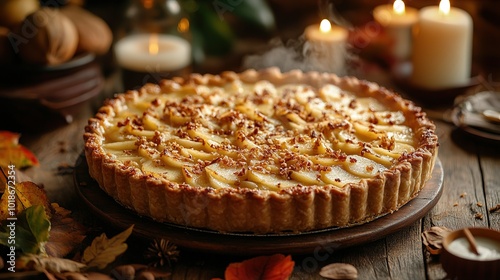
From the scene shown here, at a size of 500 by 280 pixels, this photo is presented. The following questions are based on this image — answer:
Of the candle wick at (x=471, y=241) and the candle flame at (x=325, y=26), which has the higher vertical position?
the candle wick at (x=471, y=241)

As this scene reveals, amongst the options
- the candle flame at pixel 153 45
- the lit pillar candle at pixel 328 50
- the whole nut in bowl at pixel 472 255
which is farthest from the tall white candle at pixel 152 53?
the whole nut in bowl at pixel 472 255

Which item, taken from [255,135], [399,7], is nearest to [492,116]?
[399,7]

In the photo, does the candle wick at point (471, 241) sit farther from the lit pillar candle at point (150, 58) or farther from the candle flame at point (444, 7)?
the lit pillar candle at point (150, 58)

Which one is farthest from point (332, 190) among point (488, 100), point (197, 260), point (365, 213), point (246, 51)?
point (246, 51)

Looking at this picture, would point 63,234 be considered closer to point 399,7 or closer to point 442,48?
A: point 442,48

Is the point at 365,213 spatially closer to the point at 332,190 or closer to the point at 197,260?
the point at 332,190
